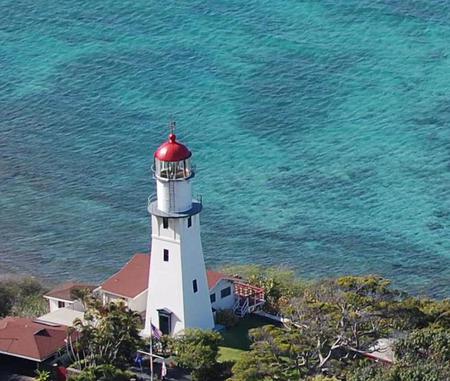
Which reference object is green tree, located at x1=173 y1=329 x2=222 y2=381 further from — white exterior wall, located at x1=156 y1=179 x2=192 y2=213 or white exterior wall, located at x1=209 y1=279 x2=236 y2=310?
white exterior wall, located at x1=156 y1=179 x2=192 y2=213

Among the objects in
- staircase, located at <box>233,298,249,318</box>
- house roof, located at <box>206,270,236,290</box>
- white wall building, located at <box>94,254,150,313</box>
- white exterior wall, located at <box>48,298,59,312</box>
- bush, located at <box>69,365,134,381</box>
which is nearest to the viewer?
bush, located at <box>69,365,134,381</box>

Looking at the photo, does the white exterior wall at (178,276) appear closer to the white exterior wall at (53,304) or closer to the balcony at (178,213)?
the balcony at (178,213)

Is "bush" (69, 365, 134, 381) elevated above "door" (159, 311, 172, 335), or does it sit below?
below

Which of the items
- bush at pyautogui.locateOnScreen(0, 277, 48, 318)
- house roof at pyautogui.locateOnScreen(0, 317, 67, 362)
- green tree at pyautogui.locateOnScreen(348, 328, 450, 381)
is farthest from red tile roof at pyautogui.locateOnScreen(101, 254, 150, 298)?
green tree at pyautogui.locateOnScreen(348, 328, 450, 381)

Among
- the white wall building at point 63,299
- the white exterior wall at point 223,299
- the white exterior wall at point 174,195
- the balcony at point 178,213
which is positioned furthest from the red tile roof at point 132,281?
the white exterior wall at point 174,195

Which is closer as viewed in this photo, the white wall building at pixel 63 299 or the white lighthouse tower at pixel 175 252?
the white lighthouse tower at pixel 175 252

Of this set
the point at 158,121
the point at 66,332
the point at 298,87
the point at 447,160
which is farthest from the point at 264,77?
the point at 66,332

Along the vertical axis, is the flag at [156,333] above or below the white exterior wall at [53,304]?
below
